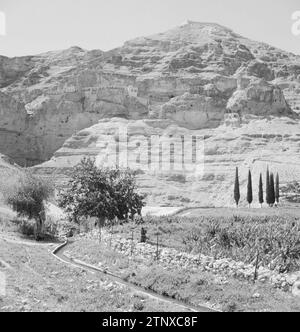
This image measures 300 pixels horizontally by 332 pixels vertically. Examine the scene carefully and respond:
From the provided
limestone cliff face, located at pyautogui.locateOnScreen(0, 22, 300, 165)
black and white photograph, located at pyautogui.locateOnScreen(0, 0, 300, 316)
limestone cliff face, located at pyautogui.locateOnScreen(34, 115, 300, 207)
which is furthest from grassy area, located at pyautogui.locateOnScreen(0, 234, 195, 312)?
limestone cliff face, located at pyautogui.locateOnScreen(0, 22, 300, 165)

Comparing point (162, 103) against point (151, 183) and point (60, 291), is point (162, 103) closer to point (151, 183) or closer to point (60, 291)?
point (151, 183)

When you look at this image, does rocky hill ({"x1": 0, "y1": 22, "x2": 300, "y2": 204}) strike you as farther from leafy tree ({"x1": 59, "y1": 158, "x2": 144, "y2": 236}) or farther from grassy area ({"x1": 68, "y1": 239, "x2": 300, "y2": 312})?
grassy area ({"x1": 68, "y1": 239, "x2": 300, "y2": 312})

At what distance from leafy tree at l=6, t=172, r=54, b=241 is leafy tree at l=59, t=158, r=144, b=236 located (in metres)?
2.91

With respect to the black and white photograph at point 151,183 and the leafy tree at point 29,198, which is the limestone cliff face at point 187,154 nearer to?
the black and white photograph at point 151,183

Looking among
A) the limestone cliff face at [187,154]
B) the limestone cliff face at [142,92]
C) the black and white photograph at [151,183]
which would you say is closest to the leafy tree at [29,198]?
the black and white photograph at [151,183]

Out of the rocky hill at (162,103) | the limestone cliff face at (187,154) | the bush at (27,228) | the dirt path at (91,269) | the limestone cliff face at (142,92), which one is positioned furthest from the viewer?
the limestone cliff face at (142,92)

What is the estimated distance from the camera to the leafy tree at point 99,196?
4066 centimetres

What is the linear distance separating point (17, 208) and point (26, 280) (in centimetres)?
1951

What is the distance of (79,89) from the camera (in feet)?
503

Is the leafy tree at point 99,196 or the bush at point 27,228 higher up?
the leafy tree at point 99,196

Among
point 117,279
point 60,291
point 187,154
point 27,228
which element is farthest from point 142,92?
point 60,291

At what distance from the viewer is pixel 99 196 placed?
40.5 m

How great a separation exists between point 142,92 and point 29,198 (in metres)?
115

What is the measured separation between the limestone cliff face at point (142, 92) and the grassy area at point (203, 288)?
110 metres
